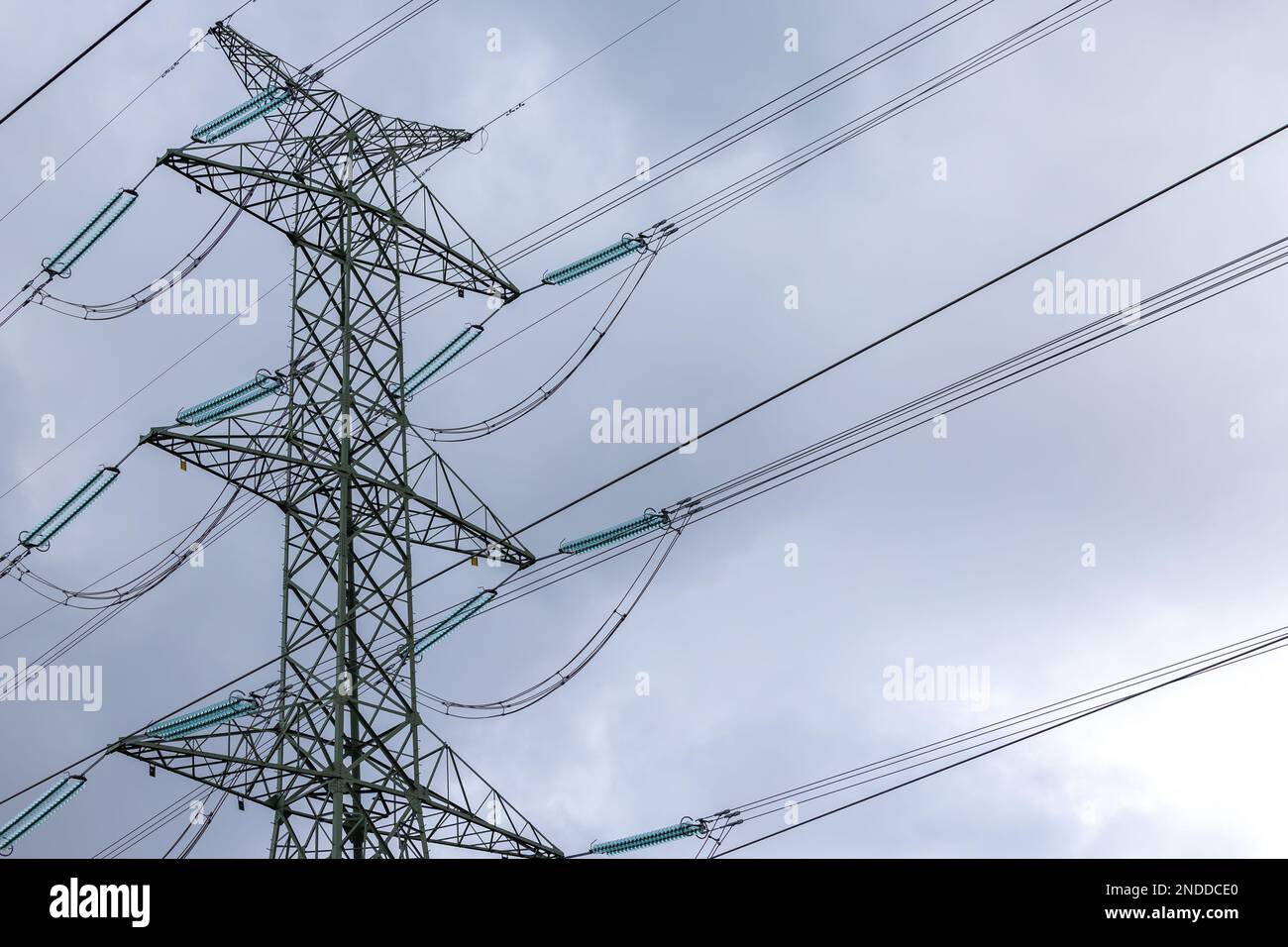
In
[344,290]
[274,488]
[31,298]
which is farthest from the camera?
[31,298]

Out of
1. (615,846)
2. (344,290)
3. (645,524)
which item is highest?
(344,290)
